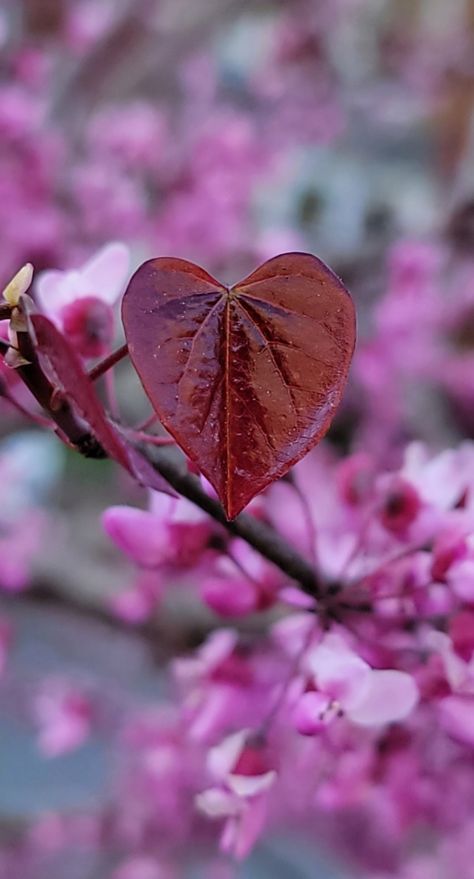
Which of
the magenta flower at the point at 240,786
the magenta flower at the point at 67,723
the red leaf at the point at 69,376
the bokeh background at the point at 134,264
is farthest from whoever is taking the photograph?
the bokeh background at the point at 134,264

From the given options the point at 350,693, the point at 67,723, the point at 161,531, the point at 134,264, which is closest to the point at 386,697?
the point at 350,693

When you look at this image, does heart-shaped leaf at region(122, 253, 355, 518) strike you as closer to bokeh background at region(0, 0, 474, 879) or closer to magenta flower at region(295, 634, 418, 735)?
magenta flower at region(295, 634, 418, 735)

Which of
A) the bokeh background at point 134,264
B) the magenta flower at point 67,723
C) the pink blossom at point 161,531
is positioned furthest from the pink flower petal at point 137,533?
the magenta flower at point 67,723

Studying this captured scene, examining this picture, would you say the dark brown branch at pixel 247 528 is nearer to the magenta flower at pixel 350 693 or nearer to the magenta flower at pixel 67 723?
the magenta flower at pixel 350 693

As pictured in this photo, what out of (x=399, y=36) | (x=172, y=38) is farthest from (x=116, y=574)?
(x=399, y=36)

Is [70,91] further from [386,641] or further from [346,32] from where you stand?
[346,32]

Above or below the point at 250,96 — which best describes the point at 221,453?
above

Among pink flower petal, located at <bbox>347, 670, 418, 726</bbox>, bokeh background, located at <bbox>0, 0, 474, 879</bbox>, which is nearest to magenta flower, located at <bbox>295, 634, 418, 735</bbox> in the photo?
pink flower petal, located at <bbox>347, 670, 418, 726</bbox>
